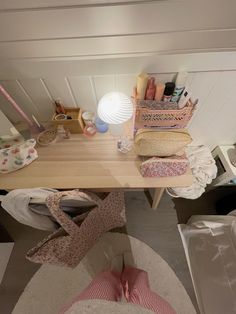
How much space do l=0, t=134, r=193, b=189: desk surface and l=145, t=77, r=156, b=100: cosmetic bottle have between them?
0.30 metres

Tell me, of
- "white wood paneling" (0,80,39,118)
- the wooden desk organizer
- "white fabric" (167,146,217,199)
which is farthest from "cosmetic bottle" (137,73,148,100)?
"white fabric" (167,146,217,199)

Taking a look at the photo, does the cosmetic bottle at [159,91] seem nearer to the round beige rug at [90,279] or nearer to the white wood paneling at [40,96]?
the white wood paneling at [40,96]

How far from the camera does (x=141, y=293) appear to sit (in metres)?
0.96

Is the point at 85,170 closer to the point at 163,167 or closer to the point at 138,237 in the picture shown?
the point at 163,167

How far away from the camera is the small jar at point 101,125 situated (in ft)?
3.26

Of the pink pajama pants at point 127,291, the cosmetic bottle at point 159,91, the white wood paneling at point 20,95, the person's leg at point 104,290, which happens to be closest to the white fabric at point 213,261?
the pink pajama pants at point 127,291

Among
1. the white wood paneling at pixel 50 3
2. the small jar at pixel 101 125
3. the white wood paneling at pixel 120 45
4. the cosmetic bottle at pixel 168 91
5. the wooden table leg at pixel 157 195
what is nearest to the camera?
the white wood paneling at pixel 50 3

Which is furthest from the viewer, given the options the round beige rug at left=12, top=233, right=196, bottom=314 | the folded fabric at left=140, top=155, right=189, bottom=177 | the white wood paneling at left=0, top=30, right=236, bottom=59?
the round beige rug at left=12, top=233, right=196, bottom=314

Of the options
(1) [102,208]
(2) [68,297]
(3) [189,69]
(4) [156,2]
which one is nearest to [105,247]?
(2) [68,297]

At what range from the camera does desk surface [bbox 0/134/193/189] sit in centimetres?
89

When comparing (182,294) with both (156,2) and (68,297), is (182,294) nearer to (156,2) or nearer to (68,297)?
(68,297)

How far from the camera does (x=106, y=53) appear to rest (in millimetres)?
721

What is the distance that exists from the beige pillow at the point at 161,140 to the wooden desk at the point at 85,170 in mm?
118

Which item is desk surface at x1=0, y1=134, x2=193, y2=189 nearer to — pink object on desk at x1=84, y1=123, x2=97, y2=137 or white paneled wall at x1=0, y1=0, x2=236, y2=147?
pink object on desk at x1=84, y1=123, x2=97, y2=137
